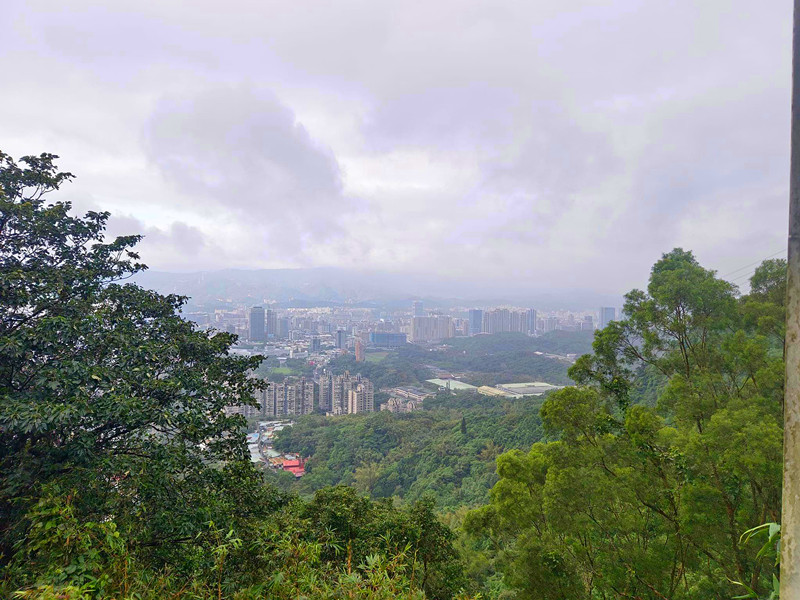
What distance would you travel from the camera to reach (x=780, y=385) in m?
3.76

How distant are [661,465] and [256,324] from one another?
50592 millimetres

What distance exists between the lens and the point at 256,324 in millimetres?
49625

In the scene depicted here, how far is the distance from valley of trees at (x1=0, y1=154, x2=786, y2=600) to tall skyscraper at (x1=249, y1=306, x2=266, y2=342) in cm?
4768

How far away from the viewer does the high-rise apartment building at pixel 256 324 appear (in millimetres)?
49094

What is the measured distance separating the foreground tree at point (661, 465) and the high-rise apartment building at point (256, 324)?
4834cm

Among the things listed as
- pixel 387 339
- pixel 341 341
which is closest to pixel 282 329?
pixel 341 341

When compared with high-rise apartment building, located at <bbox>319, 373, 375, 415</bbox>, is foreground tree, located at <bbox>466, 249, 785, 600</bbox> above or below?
above

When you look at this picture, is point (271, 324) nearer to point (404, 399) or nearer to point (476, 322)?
point (404, 399)

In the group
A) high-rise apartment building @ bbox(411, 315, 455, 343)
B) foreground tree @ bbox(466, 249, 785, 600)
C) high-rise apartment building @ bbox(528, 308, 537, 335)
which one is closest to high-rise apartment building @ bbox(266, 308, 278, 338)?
high-rise apartment building @ bbox(411, 315, 455, 343)

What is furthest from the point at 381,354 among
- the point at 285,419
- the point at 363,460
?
the point at 363,460

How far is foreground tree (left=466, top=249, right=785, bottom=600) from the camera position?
3682 millimetres

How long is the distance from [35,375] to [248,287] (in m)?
84.4

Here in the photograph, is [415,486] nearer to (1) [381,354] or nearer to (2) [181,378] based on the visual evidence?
(2) [181,378]

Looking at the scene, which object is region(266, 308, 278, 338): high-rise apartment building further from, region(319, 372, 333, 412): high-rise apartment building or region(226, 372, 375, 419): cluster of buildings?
region(319, 372, 333, 412): high-rise apartment building
